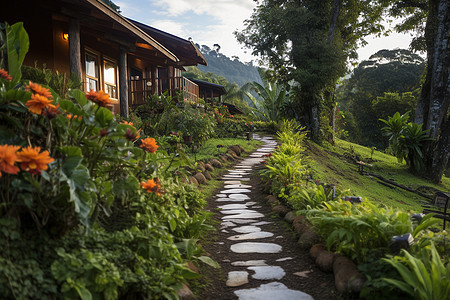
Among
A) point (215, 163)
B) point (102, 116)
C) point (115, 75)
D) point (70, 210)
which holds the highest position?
point (115, 75)

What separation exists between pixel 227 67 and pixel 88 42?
73.0 m

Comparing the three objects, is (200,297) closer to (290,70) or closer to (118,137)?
(118,137)

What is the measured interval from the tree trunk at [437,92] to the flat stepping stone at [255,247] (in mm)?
10662

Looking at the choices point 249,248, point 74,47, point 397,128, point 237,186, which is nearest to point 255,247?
point 249,248

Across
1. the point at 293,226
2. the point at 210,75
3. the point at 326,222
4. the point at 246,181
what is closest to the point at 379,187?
the point at 246,181

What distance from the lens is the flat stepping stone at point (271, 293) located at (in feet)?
7.45

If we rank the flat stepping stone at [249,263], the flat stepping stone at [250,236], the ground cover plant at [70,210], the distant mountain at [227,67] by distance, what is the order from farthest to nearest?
1. the distant mountain at [227,67]
2. the flat stepping stone at [250,236]
3. the flat stepping stone at [249,263]
4. the ground cover plant at [70,210]

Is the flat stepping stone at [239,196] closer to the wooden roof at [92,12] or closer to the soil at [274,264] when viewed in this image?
the soil at [274,264]

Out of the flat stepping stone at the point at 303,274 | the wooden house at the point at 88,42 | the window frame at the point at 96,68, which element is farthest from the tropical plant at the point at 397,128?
the flat stepping stone at the point at 303,274

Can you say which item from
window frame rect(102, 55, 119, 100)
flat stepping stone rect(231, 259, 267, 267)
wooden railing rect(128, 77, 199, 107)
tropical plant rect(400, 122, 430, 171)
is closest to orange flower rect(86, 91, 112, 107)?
flat stepping stone rect(231, 259, 267, 267)

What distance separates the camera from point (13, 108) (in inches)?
75.2

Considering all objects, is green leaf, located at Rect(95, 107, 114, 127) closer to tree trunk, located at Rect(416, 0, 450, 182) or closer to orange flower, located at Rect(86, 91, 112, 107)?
orange flower, located at Rect(86, 91, 112, 107)

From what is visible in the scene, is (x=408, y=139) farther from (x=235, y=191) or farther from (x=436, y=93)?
(x=235, y=191)

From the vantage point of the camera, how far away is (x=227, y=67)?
262ft
